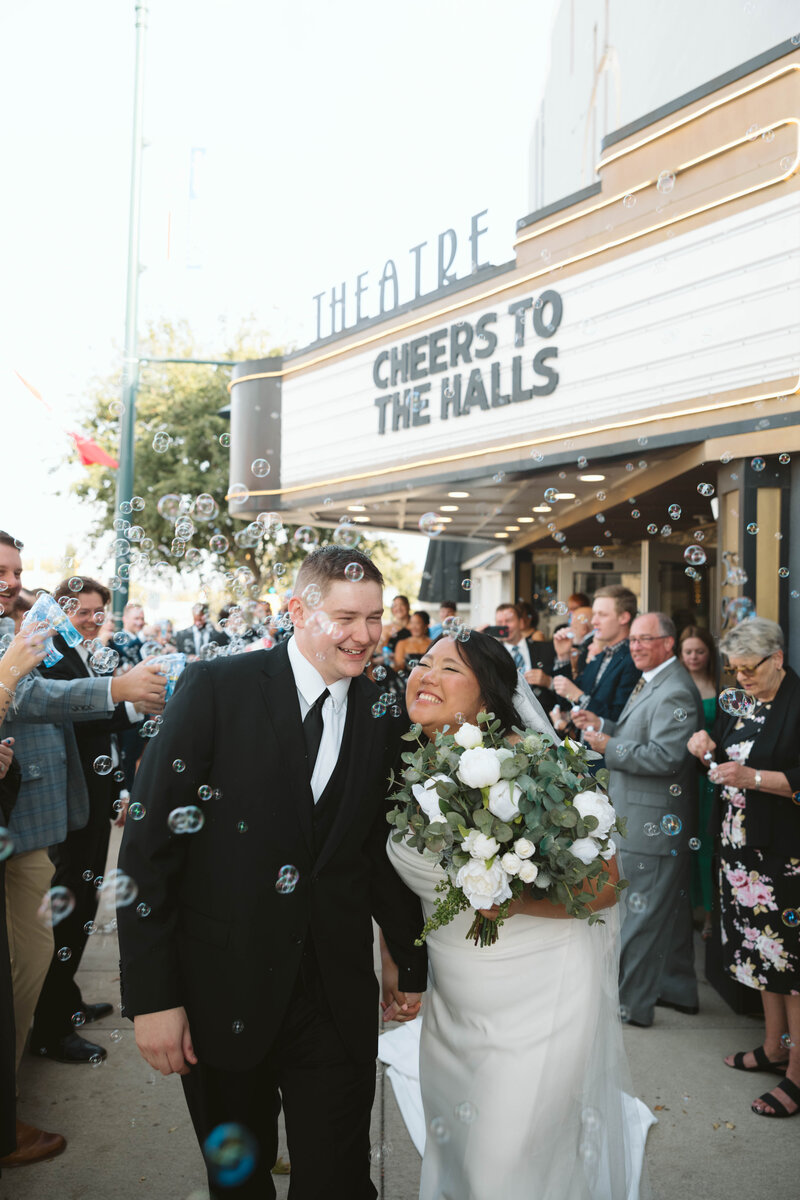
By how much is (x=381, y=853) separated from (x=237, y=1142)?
88 cm

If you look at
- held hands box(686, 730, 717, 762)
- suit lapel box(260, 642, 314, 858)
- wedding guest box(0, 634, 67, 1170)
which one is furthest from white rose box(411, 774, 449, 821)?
held hands box(686, 730, 717, 762)

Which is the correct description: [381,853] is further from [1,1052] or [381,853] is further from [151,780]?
[1,1052]

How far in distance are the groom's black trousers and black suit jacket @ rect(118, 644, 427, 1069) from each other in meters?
0.06

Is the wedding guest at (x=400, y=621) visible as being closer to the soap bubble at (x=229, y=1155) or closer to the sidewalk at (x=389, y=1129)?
the sidewalk at (x=389, y=1129)

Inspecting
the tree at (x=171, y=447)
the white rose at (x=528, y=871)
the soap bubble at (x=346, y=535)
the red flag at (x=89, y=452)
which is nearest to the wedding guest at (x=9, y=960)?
the white rose at (x=528, y=871)

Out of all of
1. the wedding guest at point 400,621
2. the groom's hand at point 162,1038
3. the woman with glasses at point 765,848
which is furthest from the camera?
the wedding guest at point 400,621

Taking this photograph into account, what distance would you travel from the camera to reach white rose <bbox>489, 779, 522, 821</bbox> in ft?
8.05

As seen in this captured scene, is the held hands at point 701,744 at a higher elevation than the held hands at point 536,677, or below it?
below

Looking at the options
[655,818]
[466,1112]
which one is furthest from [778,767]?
[466,1112]

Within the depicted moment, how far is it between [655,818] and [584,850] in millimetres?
2623

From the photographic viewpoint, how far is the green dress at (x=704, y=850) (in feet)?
18.4

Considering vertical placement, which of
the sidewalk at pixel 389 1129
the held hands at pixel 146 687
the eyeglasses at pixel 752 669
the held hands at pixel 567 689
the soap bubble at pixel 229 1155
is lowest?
the sidewalk at pixel 389 1129

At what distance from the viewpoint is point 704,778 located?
5.56m

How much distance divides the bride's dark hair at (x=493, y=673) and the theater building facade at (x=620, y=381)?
9.66 ft
